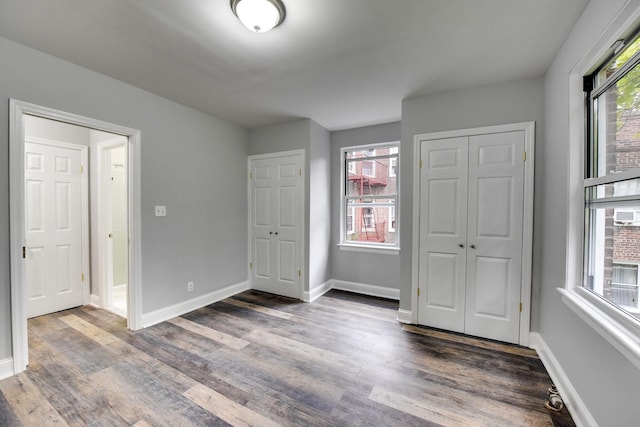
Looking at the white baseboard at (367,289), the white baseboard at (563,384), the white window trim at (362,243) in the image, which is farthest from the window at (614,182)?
the white baseboard at (367,289)

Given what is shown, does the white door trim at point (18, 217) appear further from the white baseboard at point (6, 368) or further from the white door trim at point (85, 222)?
the white door trim at point (85, 222)

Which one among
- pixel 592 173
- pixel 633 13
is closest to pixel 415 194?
pixel 592 173

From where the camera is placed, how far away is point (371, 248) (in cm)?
382

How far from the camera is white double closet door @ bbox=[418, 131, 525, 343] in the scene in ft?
7.92

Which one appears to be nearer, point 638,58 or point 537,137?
point 638,58

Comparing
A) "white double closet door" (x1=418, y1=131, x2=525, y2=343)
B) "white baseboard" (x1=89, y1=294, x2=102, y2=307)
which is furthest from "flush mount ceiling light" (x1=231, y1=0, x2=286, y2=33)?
"white baseboard" (x1=89, y1=294, x2=102, y2=307)

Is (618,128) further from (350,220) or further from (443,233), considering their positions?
(350,220)

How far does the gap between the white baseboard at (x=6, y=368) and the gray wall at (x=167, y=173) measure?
1.7 inches

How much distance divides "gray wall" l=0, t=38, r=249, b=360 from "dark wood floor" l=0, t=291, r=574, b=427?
48cm

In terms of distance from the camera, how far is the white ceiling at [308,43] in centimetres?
157

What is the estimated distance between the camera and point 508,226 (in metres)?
2.43

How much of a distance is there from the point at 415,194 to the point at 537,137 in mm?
1143

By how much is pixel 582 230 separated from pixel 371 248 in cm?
236

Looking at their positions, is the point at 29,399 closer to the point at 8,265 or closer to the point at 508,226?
the point at 8,265
